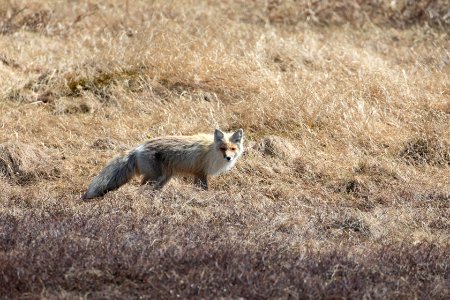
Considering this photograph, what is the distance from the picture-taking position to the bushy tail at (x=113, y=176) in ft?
28.8

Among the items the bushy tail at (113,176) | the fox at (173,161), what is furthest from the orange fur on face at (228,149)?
the bushy tail at (113,176)

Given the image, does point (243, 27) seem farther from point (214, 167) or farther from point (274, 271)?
point (274, 271)

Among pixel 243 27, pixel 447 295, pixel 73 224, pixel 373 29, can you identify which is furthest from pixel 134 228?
pixel 373 29

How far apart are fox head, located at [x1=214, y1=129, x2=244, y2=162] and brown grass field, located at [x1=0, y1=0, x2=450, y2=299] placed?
1.40 ft

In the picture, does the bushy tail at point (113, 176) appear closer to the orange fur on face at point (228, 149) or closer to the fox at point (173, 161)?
the fox at point (173, 161)

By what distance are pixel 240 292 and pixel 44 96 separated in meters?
7.40

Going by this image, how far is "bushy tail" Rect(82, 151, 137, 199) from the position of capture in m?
8.78

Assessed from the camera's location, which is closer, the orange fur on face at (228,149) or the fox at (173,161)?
the fox at (173,161)

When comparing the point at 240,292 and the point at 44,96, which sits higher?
the point at 240,292

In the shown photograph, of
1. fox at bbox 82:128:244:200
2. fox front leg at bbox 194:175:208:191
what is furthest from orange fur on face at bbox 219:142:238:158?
fox front leg at bbox 194:175:208:191

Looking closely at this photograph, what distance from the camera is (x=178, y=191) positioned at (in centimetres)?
909

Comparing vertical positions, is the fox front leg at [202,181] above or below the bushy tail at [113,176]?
below

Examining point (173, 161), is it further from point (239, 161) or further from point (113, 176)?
point (239, 161)

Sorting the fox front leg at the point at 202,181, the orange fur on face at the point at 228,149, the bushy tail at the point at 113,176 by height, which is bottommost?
the fox front leg at the point at 202,181
